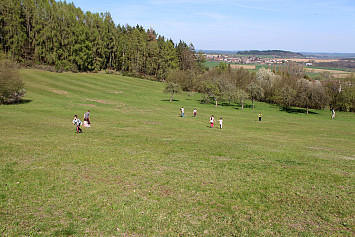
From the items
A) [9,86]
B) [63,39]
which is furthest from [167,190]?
[63,39]

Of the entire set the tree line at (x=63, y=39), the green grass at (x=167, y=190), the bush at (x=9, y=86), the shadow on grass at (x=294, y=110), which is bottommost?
the shadow on grass at (x=294, y=110)

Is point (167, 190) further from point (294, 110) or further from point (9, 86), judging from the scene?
point (294, 110)

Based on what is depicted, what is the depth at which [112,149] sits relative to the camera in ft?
62.6

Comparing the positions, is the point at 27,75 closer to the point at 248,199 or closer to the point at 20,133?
the point at 20,133

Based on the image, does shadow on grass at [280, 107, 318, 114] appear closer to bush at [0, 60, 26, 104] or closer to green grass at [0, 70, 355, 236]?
green grass at [0, 70, 355, 236]

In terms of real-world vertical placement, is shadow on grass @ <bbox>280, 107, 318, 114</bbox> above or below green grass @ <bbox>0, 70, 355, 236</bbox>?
below

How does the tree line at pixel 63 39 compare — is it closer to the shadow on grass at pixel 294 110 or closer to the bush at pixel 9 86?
the bush at pixel 9 86

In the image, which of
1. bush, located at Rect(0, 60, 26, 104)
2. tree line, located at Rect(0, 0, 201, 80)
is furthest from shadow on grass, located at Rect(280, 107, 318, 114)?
tree line, located at Rect(0, 0, 201, 80)

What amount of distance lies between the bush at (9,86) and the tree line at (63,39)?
4473 centimetres

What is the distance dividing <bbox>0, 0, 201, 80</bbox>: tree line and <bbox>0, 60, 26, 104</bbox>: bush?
44727 mm

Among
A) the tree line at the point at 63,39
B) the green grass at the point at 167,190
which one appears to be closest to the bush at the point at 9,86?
the green grass at the point at 167,190

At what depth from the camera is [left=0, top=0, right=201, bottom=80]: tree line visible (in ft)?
277

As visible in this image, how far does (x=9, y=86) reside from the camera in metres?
43.7

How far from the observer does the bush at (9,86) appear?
43.3 meters
